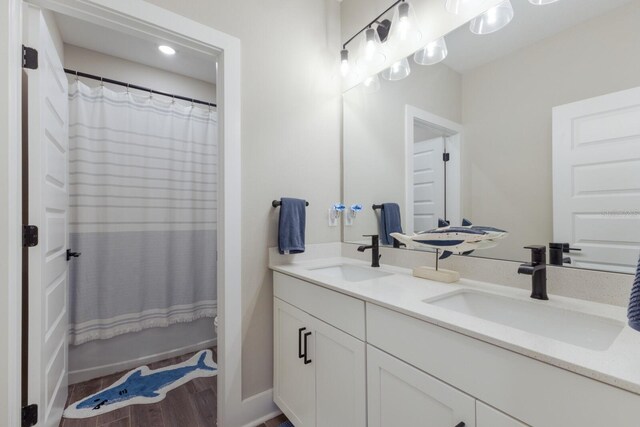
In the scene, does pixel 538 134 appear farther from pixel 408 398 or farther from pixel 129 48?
pixel 129 48

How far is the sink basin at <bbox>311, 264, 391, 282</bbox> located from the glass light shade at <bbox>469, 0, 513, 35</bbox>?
47.3 inches

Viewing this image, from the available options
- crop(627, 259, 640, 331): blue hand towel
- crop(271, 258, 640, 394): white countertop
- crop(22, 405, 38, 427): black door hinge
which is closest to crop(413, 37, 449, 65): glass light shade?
crop(271, 258, 640, 394): white countertop

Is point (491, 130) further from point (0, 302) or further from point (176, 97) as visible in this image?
point (176, 97)

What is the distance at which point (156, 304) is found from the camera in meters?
2.29

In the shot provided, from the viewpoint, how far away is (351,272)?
1.68m

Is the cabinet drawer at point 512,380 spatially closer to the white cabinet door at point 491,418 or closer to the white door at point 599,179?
the white cabinet door at point 491,418

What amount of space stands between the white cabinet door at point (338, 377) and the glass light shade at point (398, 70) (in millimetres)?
1406

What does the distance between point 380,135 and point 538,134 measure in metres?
0.88

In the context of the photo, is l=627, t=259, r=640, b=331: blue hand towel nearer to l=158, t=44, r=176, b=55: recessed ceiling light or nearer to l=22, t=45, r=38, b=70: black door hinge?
l=22, t=45, r=38, b=70: black door hinge

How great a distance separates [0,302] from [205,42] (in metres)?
1.39

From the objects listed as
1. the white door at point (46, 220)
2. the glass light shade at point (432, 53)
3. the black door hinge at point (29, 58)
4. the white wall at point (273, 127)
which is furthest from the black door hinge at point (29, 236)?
the glass light shade at point (432, 53)

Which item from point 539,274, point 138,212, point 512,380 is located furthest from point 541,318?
point 138,212

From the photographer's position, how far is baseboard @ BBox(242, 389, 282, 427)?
1527 millimetres

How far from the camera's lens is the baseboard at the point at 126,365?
199 centimetres
